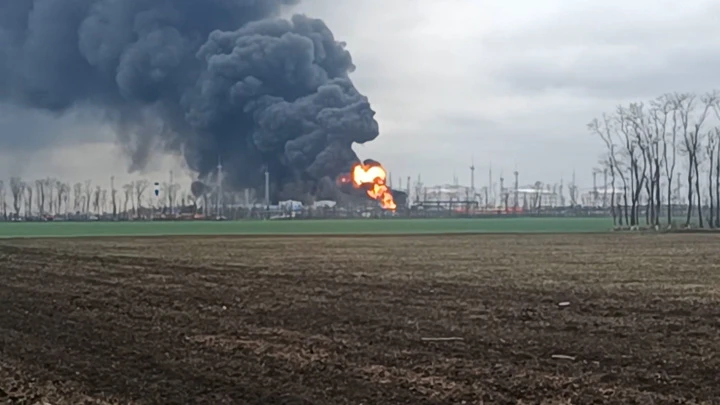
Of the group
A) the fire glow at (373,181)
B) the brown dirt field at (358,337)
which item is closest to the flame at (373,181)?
the fire glow at (373,181)

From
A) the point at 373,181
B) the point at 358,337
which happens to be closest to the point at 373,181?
the point at 373,181

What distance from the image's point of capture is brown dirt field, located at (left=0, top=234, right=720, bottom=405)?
10.2 metres

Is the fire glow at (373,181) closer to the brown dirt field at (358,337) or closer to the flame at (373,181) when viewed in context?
the flame at (373,181)

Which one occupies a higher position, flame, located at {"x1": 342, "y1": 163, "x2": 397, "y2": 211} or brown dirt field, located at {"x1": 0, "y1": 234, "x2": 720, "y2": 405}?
flame, located at {"x1": 342, "y1": 163, "x2": 397, "y2": 211}

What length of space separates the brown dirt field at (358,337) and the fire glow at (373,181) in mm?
107183

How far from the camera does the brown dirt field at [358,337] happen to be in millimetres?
10172

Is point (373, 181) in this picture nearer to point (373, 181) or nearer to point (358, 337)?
point (373, 181)

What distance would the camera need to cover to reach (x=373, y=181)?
458ft

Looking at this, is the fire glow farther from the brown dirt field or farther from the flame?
the brown dirt field

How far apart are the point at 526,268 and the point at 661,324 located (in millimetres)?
14050

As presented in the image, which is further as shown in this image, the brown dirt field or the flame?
the flame

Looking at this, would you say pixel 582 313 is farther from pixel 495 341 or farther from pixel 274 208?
pixel 274 208

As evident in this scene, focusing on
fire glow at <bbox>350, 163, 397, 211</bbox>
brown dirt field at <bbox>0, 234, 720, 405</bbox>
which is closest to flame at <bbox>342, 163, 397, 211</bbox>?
fire glow at <bbox>350, 163, 397, 211</bbox>

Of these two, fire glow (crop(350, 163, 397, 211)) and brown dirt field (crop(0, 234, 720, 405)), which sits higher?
fire glow (crop(350, 163, 397, 211))
